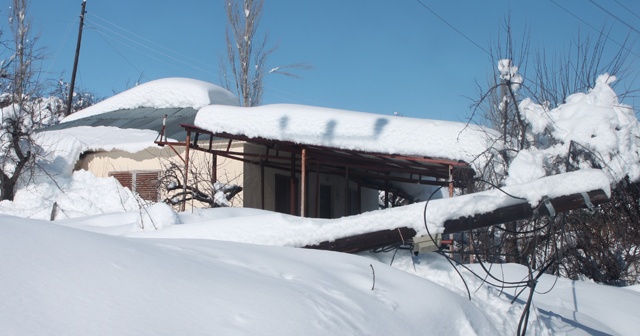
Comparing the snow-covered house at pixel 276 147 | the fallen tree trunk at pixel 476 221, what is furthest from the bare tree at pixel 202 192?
the fallen tree trunk at pixel 476 221

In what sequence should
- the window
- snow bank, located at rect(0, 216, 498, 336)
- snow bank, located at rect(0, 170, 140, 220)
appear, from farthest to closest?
1. the window
2. snow bank, located at rect(0, 170, 140, 220)
3. snow bank, located at rect(0, 216, 498, 336)

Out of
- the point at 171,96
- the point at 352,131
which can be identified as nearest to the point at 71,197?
the point at 171,96

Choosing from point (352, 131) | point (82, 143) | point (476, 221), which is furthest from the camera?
point (82, 143)

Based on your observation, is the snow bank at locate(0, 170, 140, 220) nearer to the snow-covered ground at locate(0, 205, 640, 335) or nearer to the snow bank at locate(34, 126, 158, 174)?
the snow bank at locate(34, 126, 158, 174)

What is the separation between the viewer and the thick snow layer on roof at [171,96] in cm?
1762

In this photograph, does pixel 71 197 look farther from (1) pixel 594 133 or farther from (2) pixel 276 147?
(1) pixel 594 133

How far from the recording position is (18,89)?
687 inches

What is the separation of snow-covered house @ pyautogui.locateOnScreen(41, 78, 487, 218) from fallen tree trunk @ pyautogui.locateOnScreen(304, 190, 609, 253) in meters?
2.61

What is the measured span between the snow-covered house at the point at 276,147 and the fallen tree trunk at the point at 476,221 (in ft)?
8.56

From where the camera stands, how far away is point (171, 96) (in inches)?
714

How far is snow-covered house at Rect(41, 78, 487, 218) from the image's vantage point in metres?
11.0

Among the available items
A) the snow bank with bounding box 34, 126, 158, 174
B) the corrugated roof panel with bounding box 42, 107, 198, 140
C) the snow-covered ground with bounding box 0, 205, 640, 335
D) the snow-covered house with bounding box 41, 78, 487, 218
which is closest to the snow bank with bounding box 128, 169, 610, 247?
the snow-covered ground with bounding box 0, 205, 640, 335

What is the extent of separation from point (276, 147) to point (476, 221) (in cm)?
795

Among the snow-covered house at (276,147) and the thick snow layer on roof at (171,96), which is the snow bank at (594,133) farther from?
the thick snow layer on roof at (171,96)
